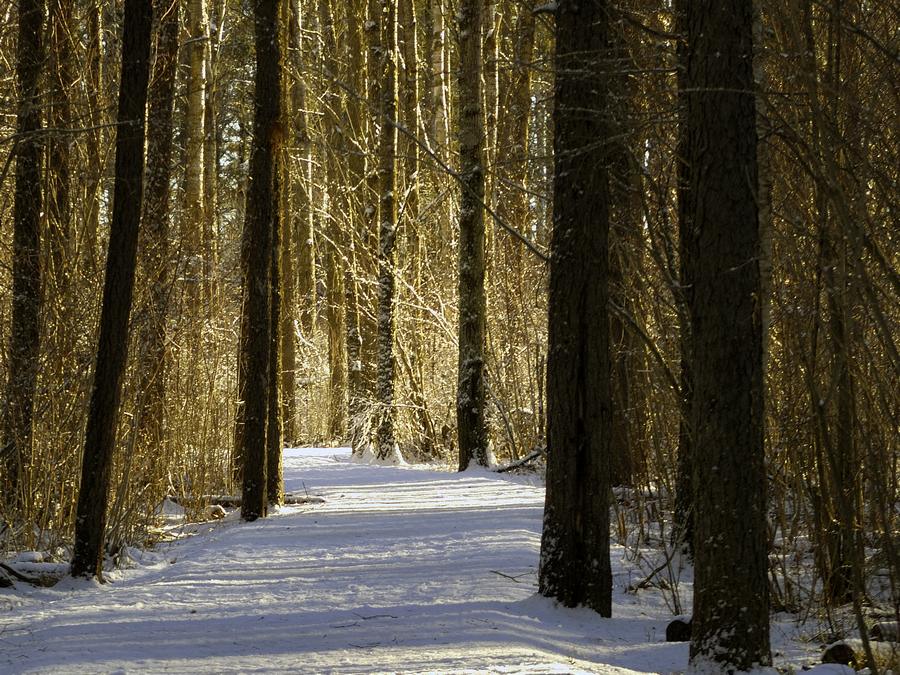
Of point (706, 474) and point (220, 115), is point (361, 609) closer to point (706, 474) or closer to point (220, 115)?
point (706, 474)

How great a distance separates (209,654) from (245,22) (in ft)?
55.1

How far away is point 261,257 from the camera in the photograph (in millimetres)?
9102

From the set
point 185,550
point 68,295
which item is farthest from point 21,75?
point 185,550

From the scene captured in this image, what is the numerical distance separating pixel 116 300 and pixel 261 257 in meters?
2.88

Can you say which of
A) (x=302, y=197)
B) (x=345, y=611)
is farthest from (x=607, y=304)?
(x=302, y=197)

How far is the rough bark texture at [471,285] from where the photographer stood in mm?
13141

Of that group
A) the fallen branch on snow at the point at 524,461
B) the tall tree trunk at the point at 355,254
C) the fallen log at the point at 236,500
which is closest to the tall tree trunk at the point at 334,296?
the tall tree trunk at the point at 355,254

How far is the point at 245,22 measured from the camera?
19.2 metres

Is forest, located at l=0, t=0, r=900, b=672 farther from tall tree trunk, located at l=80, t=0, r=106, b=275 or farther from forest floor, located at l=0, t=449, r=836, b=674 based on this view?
forest floor, located at l=0, t=449, r=836, b=674

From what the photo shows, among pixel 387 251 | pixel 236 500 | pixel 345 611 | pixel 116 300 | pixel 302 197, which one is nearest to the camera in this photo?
pixel 345 611

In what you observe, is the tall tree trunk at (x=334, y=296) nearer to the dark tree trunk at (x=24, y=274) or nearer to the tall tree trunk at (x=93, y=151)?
the tall tree trunk at (x=93, y=151)

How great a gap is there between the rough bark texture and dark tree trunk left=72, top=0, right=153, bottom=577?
709 cm

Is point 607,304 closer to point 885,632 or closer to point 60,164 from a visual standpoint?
point 885,632

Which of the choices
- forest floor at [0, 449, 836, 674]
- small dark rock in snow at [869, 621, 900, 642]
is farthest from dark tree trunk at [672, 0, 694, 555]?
small dark rock in snow at [869, 621, 900, 642]
